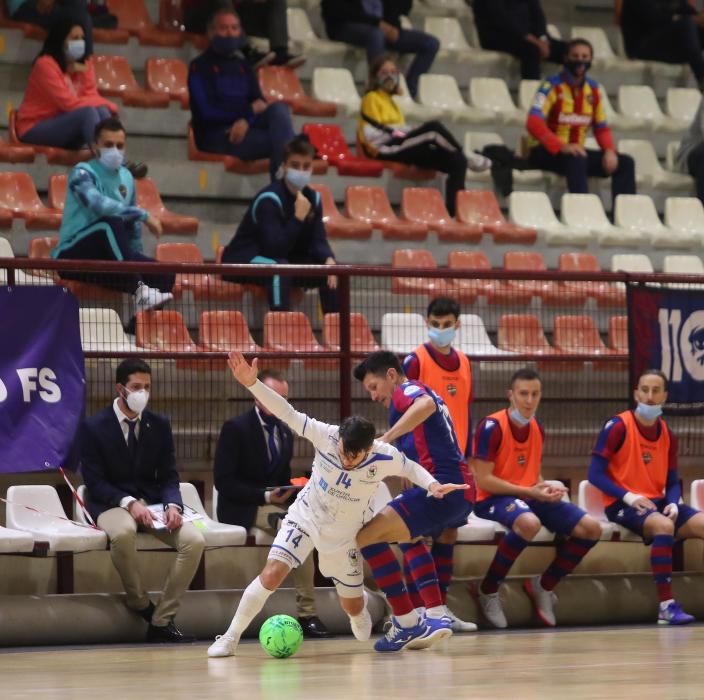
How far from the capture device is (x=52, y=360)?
33.5 ft

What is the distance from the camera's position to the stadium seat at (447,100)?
16156mm

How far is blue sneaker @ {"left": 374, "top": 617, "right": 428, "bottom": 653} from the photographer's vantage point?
9141 millimetres

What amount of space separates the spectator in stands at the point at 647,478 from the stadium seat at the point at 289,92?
5.07 meters

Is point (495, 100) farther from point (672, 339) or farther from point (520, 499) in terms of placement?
point (520, 499)

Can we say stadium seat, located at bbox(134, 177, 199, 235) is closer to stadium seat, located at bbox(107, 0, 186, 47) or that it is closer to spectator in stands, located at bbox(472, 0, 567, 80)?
stadium seat, located at bbox(107, 0, 186, 47)

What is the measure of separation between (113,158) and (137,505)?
9.19 ft

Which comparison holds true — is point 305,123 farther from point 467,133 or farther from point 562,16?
point 562,16

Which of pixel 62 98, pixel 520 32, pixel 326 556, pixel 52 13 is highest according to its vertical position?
pixel 520 32

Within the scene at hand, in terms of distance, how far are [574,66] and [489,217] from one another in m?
1.88

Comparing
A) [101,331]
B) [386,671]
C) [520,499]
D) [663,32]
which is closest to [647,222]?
[663,32]

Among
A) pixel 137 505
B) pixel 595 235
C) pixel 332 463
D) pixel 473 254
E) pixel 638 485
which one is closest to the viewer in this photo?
pixel 332 463

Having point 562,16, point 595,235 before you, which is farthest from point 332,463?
point 562,16

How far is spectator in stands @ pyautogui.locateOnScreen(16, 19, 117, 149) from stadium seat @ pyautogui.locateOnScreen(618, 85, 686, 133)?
20.1ft

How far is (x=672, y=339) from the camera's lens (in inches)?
464
